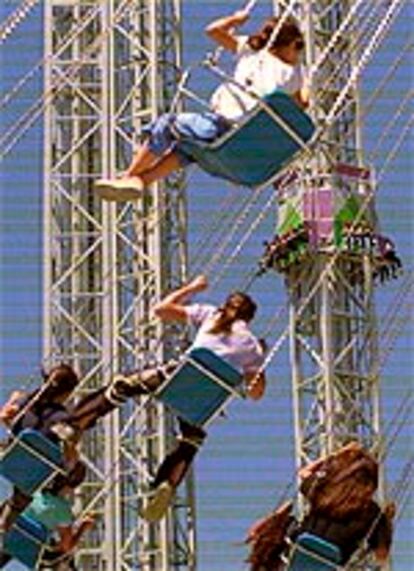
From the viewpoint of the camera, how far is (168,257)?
18891 millimetres

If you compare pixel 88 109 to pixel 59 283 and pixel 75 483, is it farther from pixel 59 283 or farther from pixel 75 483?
pixel 75 483

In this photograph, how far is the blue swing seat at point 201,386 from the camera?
7.71 m

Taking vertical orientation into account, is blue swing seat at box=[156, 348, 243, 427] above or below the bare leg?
below

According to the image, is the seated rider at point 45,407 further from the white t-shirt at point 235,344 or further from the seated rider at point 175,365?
the white t-shirt at point 235,344

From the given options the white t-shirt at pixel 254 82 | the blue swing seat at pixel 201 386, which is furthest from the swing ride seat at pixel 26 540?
the white t-shirt at pixel 254 82

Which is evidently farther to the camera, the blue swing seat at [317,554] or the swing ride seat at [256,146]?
the swing ride seat at [256,146]

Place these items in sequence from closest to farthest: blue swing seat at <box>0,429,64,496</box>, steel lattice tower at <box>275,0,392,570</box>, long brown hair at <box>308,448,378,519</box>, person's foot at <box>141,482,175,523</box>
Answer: long brown hair at <box>308,448,378,519</box>
blue swing seat at <box>0,429,64,496</box>
person's foot at <box>141,482,175,523</box>
steel lattice tower at <box>275,0,392,570</box>

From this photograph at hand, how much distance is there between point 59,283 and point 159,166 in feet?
38.2

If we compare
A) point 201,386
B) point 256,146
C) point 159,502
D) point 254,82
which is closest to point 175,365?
point 201,386

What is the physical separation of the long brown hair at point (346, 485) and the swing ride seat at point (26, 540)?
1.78m

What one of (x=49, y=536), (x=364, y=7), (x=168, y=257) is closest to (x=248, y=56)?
(x=364, y=7)

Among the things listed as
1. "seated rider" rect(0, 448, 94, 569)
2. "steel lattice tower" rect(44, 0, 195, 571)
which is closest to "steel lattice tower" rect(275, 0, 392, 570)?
"steel lattice tower" rect(44, 0, 195, 571)

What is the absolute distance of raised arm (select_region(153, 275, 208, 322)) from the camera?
26.4 ft

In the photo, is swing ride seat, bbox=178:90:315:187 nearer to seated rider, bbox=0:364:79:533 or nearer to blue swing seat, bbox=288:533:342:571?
seated rider, bbox=0:364:79:533
